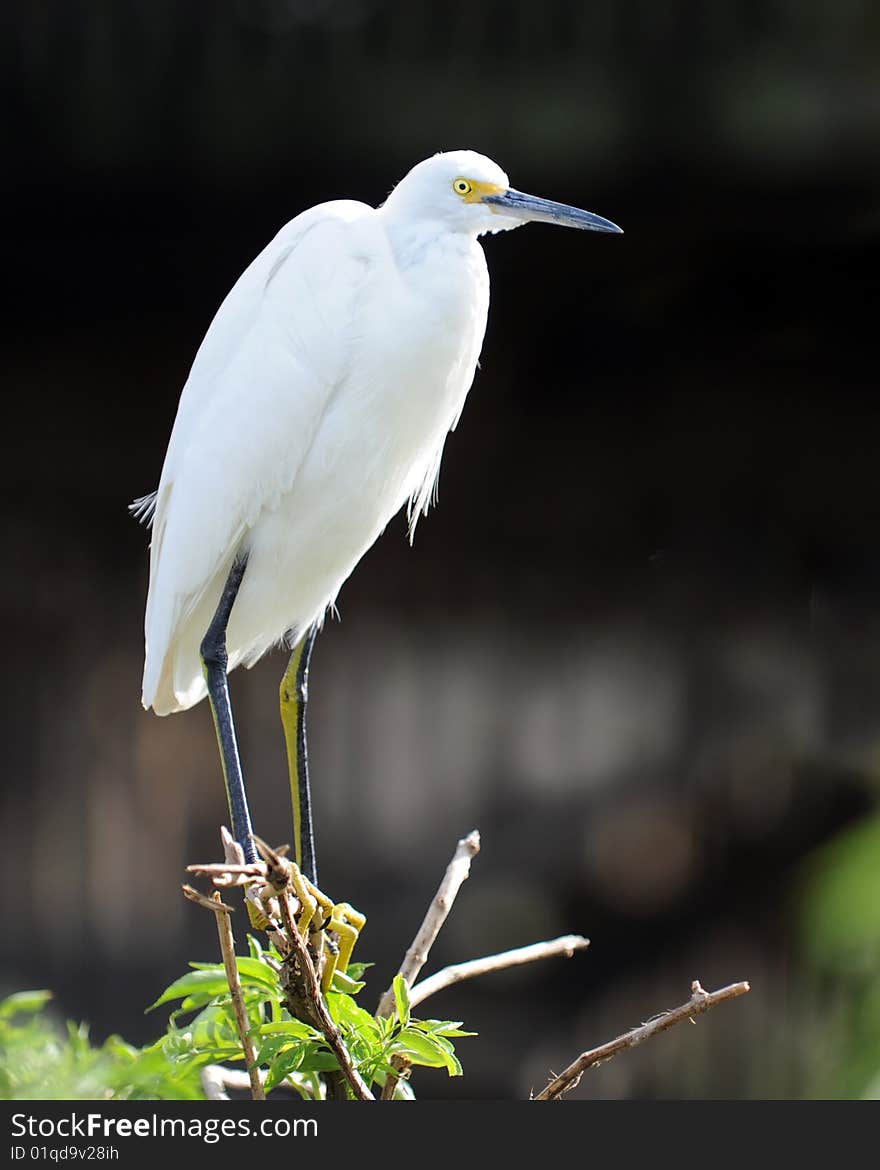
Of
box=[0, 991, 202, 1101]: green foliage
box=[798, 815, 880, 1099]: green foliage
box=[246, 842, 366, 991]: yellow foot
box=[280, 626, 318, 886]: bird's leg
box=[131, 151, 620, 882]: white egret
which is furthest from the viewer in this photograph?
box=[280, 626, 318, 886]: bird's leg

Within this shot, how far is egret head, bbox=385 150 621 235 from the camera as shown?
1.13 meters

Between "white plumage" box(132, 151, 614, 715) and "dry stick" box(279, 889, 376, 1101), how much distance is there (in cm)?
41

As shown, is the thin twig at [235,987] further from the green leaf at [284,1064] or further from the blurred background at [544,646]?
the blurred background at [544,646]

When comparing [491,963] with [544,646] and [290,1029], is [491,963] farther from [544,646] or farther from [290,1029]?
[544,646]

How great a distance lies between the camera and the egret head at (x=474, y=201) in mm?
1131

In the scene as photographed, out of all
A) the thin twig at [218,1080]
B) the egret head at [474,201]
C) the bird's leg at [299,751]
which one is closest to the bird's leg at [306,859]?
the bird's leg at [299,751]

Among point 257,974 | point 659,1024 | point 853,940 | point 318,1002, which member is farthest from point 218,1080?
point 853,940

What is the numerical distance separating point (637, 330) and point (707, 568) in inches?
15.8

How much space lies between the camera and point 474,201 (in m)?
1.15

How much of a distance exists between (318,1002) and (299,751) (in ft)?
1.53

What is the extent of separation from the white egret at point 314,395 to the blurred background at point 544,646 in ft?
2.80

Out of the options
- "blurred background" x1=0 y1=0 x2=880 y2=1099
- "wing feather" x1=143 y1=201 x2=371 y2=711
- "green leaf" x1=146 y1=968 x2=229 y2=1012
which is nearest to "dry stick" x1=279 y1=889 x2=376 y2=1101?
"green leaf" x1=146 y1=968 x2=229 y2=1012

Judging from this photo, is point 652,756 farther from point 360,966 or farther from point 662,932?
point 360,966

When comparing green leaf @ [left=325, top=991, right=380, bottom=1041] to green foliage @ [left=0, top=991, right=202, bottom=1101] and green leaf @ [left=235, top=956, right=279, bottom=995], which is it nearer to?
green leaf @ [left=235, top=956, right=279, bottom=995]
